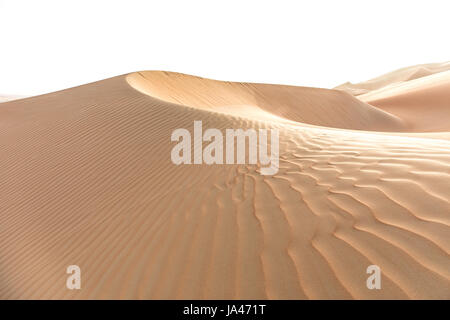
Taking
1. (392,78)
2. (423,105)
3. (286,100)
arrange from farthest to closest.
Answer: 1. (392,78)
2. (423,105)
3. (286,100)

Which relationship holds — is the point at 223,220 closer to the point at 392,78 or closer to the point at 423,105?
the point at 423,105

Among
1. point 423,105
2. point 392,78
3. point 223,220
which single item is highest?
point 392,78

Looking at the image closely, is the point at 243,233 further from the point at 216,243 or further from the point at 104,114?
the point at 104,114

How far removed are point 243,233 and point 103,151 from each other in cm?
354

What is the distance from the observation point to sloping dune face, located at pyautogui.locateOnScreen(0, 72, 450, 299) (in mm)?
1933

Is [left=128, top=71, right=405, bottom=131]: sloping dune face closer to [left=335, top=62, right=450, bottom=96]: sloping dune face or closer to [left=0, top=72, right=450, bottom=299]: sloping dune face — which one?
[left=0, top=72, right=450, bottom=299]: sloping dune face

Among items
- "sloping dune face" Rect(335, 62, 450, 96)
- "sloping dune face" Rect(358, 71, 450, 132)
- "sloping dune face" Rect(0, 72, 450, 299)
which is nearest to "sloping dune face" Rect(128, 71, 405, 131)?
"sloping dune face" Rect(358, 71, 450, 132)

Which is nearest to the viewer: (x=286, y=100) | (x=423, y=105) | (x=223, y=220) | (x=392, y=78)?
(x=223, y=220)

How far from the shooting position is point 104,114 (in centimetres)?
682

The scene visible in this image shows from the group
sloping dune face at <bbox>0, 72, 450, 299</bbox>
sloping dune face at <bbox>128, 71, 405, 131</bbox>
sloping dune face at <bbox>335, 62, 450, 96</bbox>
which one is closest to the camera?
sloping dune face at <bbox>0, 72, 450, 299</bbox>

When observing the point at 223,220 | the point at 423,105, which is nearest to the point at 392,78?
the point at 423,105

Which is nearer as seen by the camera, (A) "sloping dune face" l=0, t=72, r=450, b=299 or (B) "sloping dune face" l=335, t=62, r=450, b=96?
(A) "sloping dune face" l=0, t=72, r=450, b=299

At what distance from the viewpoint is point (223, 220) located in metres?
2.80
